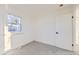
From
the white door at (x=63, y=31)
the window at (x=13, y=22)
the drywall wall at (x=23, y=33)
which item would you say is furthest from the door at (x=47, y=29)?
the window at (x=13, y=22)

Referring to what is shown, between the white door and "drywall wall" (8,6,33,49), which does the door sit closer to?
the white door

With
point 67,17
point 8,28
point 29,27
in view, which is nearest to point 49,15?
point 67,17

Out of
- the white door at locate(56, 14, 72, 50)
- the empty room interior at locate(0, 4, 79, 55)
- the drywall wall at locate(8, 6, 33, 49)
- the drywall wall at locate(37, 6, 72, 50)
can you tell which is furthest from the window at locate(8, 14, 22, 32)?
the white door at locate(56, 14, 72, 50)

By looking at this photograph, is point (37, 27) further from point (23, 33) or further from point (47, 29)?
point (23, 33)

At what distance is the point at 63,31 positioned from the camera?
3.97 m

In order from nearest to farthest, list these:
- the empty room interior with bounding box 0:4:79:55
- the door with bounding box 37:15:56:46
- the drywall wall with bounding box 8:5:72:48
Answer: the empty room interior with bounding box 0:4:79:55
the drywall wall with bounding box 8:5:72:48
the door with bounding box 37:15:56:46

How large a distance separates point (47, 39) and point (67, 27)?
37.5 inches

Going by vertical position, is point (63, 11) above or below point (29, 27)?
→ above

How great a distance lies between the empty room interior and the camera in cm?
356

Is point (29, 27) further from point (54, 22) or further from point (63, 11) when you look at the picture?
point (63, 11)

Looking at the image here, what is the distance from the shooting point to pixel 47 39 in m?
4.35

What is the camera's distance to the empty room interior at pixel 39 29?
356 cm

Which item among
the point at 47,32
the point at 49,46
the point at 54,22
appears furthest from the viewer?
the point at 47,32

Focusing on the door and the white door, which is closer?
the white door
